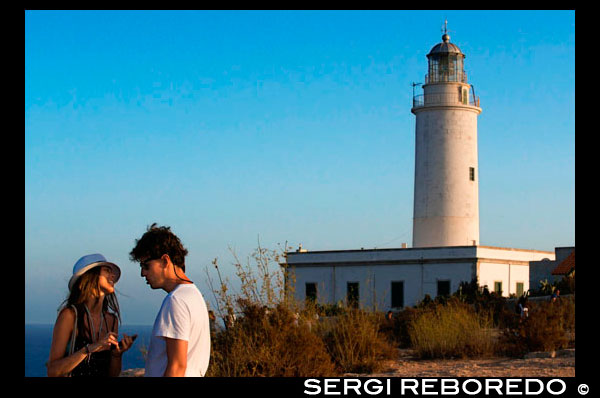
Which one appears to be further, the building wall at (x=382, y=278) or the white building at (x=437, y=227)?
the white building at (x=437, y=227)

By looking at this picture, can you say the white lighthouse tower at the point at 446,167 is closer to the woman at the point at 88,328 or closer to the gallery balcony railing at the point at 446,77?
the gallery balcony railing at the point at 446,77

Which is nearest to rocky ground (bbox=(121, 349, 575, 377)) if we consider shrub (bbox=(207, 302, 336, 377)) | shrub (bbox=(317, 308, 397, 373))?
shrub (bbox=(317, 308, 397, 373))

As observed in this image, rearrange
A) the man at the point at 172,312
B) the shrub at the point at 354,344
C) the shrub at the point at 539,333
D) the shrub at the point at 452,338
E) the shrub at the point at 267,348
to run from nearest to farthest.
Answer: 1. the man at the point at 172,312
2. the shrub at the point at 267,348
3. the shrub at the point at 354,344
4. the shrub at the point at 539,333
5. the shrub at the point at 452,338

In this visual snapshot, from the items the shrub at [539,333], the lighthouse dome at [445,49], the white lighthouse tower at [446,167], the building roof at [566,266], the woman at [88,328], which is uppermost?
the lighthouse dome at [445,49]

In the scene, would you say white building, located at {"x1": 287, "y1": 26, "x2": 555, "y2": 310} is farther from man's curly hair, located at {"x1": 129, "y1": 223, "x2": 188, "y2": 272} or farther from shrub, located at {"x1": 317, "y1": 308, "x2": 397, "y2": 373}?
man's curly hair, located at {"x1": 129, "y1": 223, "x2": 188, "y2": 272}

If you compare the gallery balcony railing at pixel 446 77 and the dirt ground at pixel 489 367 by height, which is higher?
the gallery balcony railing at pixel 446 77

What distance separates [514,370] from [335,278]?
62.8ft

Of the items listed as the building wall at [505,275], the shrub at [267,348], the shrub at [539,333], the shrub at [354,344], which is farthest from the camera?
the building wall at [505,275]

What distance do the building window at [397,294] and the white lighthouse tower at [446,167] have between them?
79.7 inches

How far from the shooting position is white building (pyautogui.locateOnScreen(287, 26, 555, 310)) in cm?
2898

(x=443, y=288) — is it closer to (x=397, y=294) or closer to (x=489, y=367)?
(x=397, y=294)

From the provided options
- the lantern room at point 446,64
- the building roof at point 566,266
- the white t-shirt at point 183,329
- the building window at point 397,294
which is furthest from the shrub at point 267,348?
the lantern room at point 446,64

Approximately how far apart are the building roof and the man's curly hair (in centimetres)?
2536

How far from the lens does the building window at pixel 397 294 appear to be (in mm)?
29047
